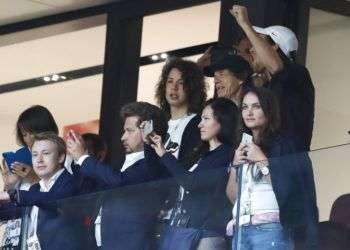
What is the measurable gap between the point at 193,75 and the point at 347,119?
7.78 ft

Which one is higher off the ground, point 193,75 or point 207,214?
point 193,75

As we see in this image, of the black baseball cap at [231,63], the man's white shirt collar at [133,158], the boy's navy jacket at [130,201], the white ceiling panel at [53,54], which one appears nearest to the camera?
the boy's navy jacket at [130,201]

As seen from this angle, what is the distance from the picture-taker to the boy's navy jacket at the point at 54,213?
24.1ft

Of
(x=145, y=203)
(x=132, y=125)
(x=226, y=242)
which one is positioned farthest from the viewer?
(x=132, y=125)

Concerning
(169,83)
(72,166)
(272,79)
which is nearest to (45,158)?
(72,166)

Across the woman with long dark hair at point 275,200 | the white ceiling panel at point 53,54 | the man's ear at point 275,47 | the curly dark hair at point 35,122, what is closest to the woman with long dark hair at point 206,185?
the woman with long dark hair at point 275,200

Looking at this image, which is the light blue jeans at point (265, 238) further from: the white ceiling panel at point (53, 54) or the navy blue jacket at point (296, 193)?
the white ceiling panel at point (53, 54)

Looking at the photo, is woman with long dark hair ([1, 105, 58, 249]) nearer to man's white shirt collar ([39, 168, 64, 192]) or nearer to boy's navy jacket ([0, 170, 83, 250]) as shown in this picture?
boy's navy jacket ([0, 170, 83, 250])

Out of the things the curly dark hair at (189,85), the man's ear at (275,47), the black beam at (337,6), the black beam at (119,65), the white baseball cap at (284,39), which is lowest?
the curly dark hair at (189,85)

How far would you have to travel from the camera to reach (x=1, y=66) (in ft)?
41.5

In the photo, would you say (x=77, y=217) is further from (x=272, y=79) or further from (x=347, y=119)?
(x=347, y=119)

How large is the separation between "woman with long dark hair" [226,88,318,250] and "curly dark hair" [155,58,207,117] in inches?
50.2

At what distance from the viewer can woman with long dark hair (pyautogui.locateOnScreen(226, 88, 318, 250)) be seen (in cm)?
633

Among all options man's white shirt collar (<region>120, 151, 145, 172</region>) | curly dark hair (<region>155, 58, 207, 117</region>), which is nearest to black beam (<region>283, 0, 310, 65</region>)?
curly dark hair (<region>155, 58, 207, 117</region>)
